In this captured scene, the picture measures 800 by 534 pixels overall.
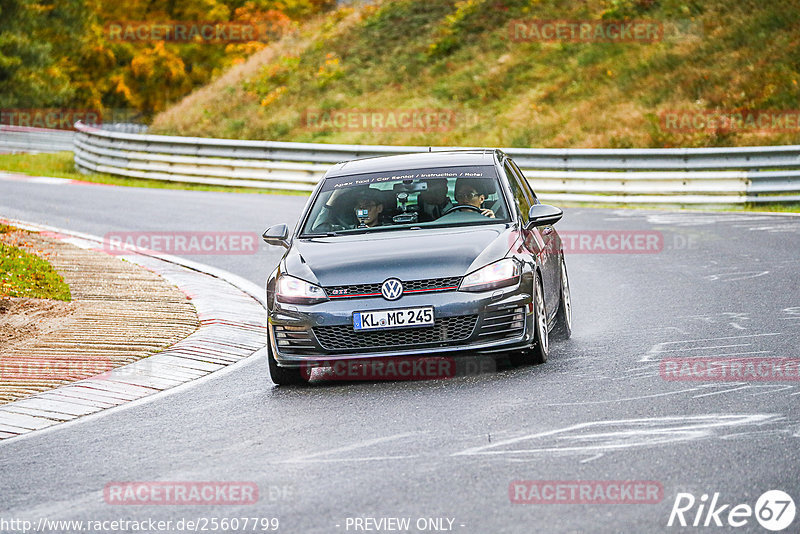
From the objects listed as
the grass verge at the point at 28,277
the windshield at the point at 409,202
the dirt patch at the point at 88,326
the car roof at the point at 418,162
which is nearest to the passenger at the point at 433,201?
the windshield at the point at 409,202

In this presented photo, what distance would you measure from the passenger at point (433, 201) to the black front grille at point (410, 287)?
1254mm

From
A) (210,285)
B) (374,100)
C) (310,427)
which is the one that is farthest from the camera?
(374,100)

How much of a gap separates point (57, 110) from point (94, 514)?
68.3 metres

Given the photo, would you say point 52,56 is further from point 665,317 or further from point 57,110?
point 665,317

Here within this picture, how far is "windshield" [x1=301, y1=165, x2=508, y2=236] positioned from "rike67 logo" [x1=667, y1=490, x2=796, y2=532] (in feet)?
14.1

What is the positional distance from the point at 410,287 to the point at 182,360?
7.84ft

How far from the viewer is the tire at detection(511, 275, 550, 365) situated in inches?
342

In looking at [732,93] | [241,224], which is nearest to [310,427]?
[241,224]

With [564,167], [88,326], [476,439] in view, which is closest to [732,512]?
[476,439]

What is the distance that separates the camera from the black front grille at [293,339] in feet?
27.8

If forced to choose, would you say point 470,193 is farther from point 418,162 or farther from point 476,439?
point 476,439

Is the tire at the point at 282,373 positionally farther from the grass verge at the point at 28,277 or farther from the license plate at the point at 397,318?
the grass verge at the point at 28,277

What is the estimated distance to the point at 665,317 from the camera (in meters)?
10.9

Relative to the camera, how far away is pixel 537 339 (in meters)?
8.71
